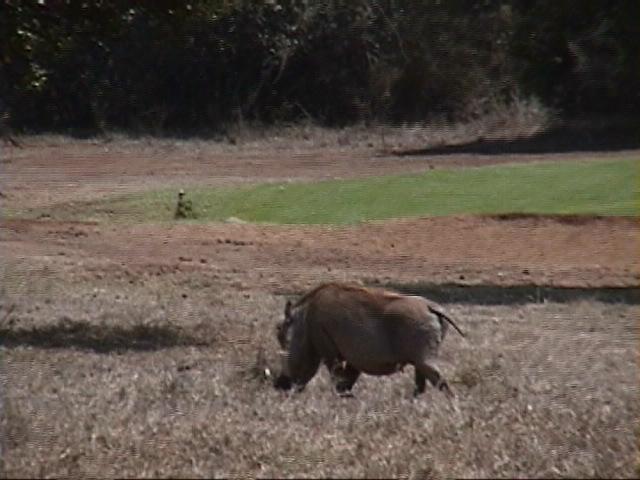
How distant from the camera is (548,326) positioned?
11734 millimetres

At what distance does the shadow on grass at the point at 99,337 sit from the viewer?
10367 millimetres

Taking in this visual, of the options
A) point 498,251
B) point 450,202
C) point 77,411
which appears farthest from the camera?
point 450,202

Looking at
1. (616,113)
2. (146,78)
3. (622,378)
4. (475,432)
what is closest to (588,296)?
(622,378)

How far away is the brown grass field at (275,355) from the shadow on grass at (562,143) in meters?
6.27

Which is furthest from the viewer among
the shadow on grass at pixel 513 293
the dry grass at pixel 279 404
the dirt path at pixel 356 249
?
the dirt path at pixel 356 249

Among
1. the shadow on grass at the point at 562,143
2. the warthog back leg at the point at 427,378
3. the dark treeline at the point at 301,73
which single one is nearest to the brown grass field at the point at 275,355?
the warthog back leg at the point at 427,378

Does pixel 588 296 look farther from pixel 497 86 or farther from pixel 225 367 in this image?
pixel 497 86

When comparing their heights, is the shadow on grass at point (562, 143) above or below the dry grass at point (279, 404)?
below

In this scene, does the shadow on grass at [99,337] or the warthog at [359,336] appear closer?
the warthog at [359,336]

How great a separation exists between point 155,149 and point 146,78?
1672mm

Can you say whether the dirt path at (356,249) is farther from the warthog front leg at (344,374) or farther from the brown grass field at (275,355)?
the warthog front leg at (344,374)

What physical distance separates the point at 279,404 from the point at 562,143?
20547 millimetres

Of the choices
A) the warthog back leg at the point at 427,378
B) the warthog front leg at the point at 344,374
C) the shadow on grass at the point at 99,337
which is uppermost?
the warthog back leg at the point at 427,378

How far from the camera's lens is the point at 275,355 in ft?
30.4
